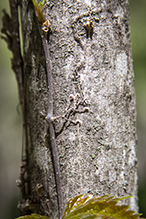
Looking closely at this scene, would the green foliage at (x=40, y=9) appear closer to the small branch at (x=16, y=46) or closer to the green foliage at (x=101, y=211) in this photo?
the small branch at (x=16, y=46)

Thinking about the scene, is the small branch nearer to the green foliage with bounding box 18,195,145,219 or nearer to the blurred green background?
the green foliage with bounding box 18,195,145,219

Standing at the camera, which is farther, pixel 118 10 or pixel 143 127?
pixel 143 127

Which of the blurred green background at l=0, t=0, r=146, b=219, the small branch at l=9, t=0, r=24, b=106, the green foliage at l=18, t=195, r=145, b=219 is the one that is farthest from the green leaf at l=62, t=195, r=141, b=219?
the blurred green background at l=0, t=0, r=146, b=219

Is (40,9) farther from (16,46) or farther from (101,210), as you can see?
(101,210)

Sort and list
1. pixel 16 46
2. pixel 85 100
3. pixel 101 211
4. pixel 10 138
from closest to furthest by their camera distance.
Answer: pixel 101 211
pixel 85 100
pixel 16 46
pixel 10 138

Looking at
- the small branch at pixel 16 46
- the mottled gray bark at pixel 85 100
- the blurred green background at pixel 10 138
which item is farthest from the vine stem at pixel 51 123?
the blurred green background at pixel 10 138

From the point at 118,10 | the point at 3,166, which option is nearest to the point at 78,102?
the point at 118,10

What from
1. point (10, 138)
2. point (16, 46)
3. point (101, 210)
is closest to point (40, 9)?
point (16, 46)

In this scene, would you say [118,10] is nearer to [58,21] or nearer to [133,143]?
[58,21]
